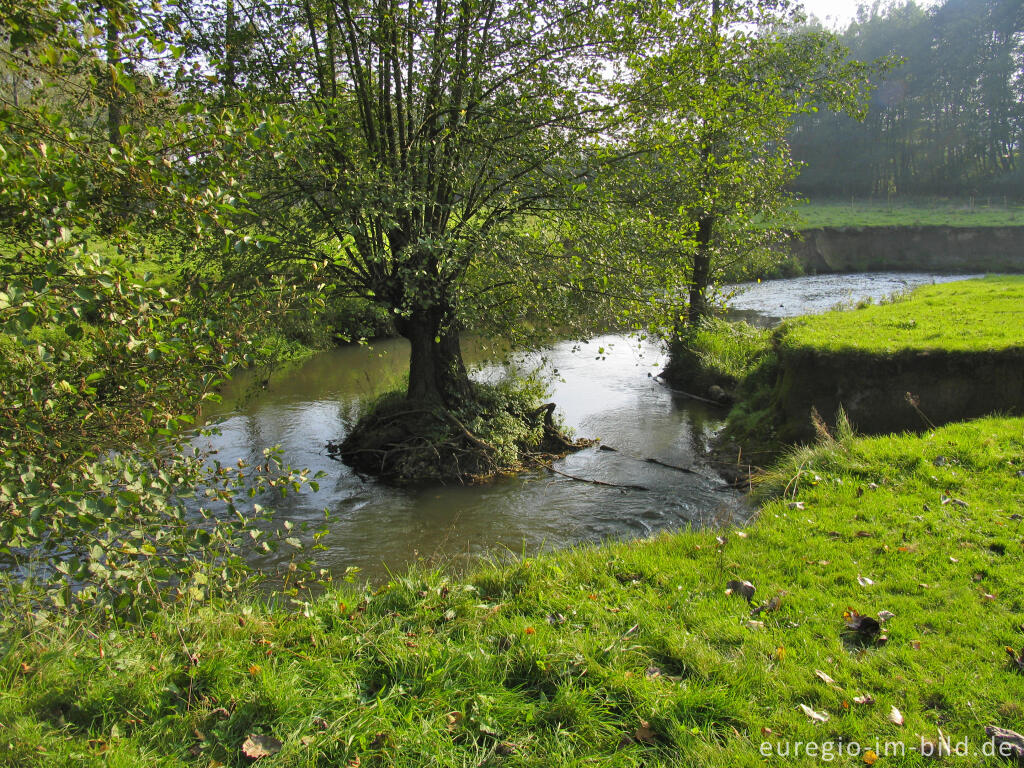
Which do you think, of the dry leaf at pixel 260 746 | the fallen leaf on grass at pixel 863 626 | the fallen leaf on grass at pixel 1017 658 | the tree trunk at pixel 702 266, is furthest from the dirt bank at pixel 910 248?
the dry leaf at pixel 260 746

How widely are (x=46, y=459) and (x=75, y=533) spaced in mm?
448

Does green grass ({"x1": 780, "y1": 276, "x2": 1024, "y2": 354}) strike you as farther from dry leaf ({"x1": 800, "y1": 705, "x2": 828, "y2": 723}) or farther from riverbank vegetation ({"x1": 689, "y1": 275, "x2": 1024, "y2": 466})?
dry leaf ({"x1": 800, "y1": 705, "x2": 828, "y2": 723})

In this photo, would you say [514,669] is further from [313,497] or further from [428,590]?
[313,497]

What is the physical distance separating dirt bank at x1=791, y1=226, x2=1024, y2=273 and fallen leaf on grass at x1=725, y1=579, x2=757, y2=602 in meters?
38.1

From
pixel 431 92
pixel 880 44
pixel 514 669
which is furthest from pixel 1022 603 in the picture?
pixel 880 44

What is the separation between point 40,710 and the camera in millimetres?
3074

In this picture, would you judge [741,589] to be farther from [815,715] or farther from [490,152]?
[490,152]

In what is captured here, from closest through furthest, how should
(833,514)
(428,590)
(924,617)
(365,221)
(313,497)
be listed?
(924,617)
(428,590)
(833,514)
(365,221)
(313,497)

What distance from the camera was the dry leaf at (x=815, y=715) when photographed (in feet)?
10.3

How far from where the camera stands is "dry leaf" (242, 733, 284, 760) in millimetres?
2893

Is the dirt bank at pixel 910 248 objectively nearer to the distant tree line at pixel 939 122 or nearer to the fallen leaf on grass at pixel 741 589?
the distant tree line at pixel 939 122

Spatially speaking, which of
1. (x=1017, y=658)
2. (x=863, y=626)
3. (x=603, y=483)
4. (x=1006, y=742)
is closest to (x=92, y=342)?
(x=863, y=626)

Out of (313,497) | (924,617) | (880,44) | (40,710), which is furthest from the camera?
(880,44)

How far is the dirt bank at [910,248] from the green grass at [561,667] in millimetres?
37971
